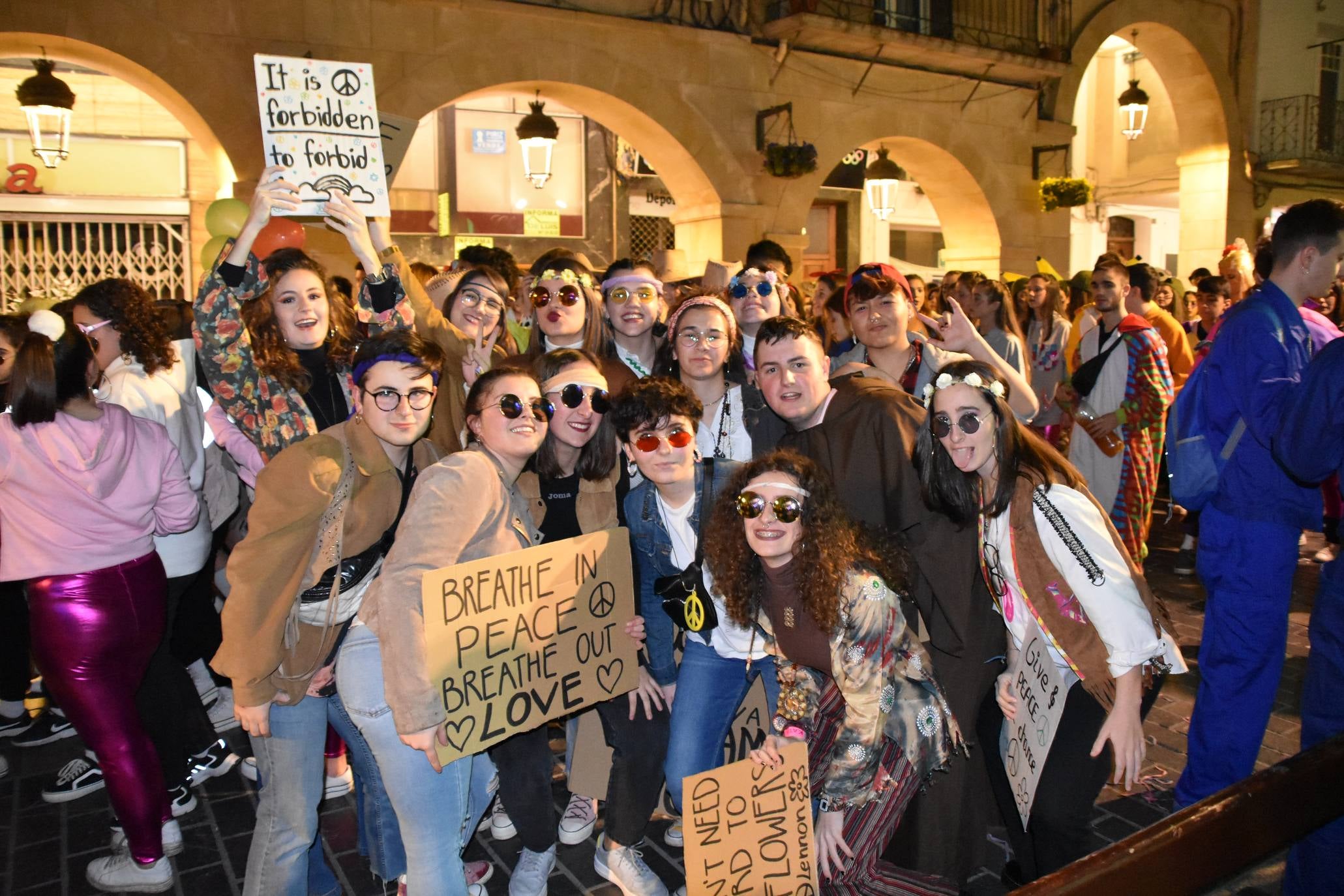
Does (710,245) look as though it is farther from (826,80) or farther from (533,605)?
(533,605)

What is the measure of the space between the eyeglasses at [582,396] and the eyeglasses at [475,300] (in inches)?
55.7

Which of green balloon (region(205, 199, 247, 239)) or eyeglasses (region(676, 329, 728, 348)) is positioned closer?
eyeglasses (region(676, 329, 728, 348))

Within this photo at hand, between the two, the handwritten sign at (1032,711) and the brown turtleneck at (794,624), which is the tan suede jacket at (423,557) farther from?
the handwritten sign at (1032,711)

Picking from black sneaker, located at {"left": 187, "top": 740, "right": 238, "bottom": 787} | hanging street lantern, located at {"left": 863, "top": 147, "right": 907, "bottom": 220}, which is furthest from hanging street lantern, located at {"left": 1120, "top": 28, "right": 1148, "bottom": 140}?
black sneaker, located at {"left": 187, "top": 740, "right": 238, "bottom": 787}

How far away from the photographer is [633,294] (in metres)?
4.59

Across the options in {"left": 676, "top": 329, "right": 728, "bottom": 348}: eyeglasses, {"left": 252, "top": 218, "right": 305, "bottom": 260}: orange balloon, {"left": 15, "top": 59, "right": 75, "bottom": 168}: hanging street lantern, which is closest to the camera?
{"left": 676, "top": 329, "right": 728, "bottom": 348}: eyeglasses

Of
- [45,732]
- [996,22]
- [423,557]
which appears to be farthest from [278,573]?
[996,22]

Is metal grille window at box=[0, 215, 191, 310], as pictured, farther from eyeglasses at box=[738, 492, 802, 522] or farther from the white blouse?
the white blouse

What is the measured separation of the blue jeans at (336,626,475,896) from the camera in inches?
114

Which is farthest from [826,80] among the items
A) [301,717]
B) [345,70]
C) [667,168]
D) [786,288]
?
[301,717]

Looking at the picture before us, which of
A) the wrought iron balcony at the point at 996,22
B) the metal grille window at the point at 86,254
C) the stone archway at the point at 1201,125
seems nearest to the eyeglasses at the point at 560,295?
the wrought iron balcony at the point at 996,22

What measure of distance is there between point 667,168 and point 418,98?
3.30 metres

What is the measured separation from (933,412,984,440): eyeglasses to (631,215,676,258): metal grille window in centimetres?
1658

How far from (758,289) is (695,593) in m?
1.90
